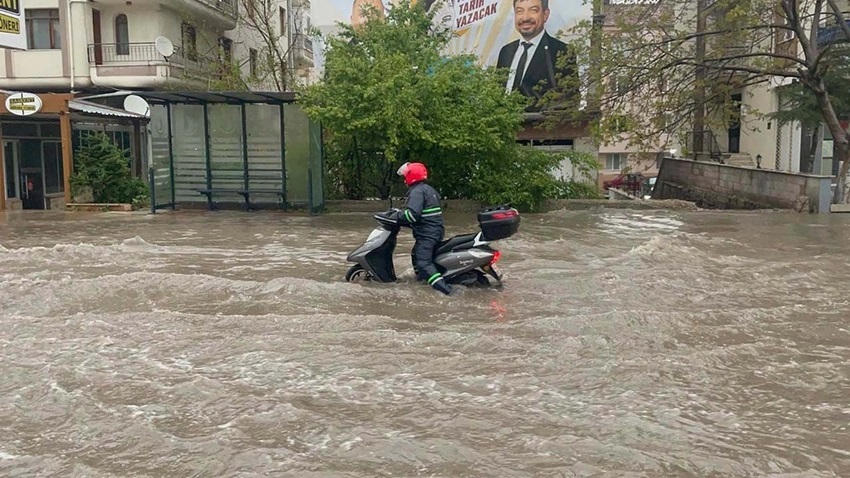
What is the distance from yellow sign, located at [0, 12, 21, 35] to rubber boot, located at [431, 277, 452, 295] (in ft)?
41.7

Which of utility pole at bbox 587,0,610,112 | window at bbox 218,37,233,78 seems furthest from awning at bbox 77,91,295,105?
utility pole at bbox 587,0,610,112

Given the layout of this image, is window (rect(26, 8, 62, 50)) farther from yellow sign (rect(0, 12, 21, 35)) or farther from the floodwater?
the floodwater

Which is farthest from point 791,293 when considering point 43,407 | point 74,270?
point 74,270

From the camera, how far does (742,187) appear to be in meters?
20.9

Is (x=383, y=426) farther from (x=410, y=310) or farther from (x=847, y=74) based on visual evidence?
(x=847, y=74)

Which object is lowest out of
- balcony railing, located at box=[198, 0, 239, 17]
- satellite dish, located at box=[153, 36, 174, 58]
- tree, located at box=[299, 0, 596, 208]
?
tree, located at box=[299, 0, 596, 208]

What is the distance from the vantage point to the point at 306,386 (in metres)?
5.82

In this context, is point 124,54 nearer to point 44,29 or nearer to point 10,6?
point 44,29

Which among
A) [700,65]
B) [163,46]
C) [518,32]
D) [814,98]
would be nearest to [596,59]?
[700,65]

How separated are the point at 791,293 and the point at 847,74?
1727cm

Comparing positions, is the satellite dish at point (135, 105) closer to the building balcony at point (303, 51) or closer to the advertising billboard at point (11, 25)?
the advertising billboard at point (11, 25)

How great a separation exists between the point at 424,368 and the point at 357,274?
371 centimetres

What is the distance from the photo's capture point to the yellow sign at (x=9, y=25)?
1688cm

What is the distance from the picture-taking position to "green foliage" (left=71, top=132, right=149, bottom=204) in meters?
21.5
